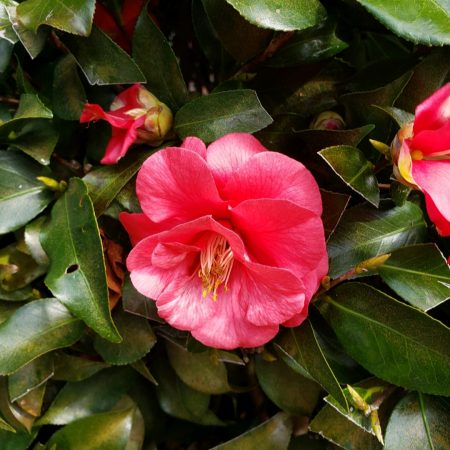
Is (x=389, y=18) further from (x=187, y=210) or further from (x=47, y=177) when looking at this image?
(x=47, y=177)

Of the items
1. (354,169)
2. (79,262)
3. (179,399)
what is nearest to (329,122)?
(354,169)

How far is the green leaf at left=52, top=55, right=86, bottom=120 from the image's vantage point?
0.70 m

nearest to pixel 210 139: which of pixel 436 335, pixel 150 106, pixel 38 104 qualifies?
pixel 150 106

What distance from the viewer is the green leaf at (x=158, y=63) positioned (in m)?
0.67

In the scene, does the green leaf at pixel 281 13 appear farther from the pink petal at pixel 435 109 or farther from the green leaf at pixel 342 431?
the green leaf at pixel 342 431

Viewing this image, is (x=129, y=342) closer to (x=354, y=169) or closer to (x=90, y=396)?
(x=90, y=396)

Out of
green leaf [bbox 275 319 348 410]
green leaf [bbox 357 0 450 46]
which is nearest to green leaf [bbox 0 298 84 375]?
green leaf [bbox 275 319 348 410]

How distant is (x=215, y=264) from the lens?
592 millimetres

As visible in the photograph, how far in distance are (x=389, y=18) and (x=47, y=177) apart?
1.34 feet

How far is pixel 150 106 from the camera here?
0.66 meters

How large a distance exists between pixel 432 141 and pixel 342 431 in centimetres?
33

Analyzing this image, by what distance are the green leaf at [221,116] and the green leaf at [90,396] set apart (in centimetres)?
35

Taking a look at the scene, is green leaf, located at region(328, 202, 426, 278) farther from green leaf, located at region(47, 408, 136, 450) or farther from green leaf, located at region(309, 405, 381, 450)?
green leaf, located at region(47, 408, 136, 450)

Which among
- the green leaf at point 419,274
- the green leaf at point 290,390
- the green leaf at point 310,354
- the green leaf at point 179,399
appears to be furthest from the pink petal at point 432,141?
the green leaf at point 179,399
